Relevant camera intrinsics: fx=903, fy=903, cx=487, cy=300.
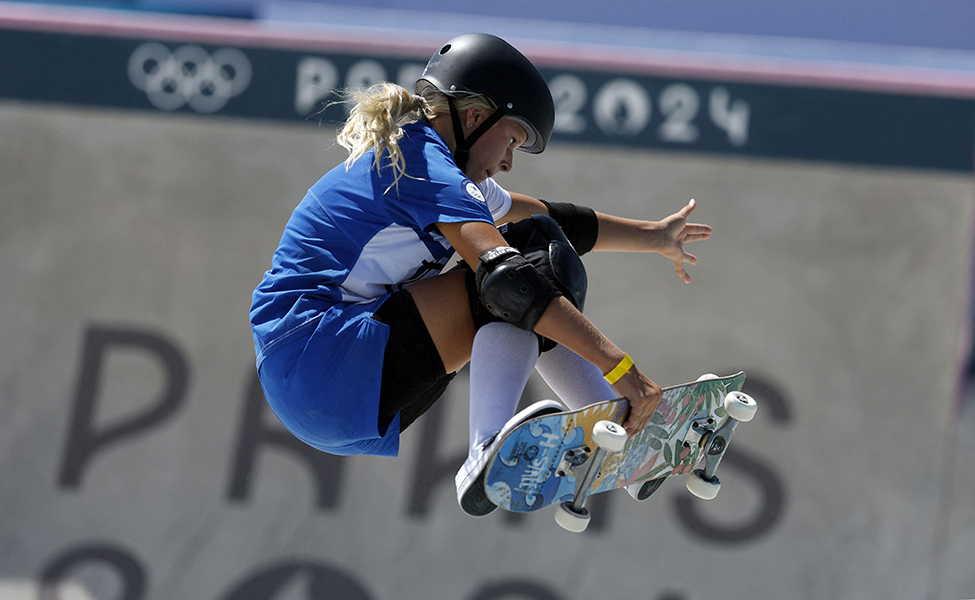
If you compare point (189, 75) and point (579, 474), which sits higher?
point (579, 474)

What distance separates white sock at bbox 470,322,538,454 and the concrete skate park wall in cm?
502

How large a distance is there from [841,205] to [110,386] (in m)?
6.14

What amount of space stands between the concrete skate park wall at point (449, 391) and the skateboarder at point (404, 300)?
4982mm

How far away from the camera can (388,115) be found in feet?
7.46

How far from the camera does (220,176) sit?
7.55m

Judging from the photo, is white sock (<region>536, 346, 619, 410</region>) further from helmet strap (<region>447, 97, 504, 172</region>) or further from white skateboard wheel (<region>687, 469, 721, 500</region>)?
helmet strap (<region>447, 97, 504, 172</region>)

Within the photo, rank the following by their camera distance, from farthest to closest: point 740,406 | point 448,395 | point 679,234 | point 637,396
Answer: point 448,395, point 679,234, point 740,406, point 637,396

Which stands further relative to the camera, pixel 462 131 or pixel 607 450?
pixel 462 131

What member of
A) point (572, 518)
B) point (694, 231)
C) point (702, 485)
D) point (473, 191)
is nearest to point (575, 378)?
point (572, 518)

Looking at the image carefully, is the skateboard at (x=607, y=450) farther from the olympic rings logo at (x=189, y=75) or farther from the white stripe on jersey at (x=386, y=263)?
the olympic rings logo at (x=189, y=75)

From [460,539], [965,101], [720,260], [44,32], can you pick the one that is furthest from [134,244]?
[965,101]

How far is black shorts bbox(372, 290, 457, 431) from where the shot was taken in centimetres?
221

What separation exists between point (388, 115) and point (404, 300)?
0.47 metres

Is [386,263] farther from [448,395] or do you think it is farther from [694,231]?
[448,395]
